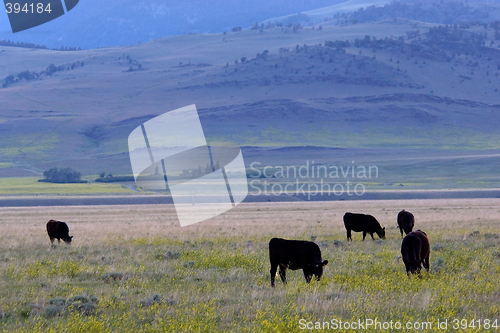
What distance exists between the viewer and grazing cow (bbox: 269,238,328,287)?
10.8m

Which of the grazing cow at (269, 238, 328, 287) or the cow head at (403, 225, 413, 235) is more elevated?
the grazing cow at (269, 238, 328, 287)

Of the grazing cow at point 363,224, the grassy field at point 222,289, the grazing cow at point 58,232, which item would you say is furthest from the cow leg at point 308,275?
the grazing cow at point 58,232

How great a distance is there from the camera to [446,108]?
15400 cm

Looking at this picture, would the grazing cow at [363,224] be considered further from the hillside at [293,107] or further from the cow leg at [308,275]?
the hillside at [293,107]

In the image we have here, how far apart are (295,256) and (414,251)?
2516mm

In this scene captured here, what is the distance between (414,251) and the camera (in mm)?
11297

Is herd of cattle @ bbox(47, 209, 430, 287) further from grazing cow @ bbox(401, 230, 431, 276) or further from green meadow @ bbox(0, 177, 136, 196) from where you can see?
green meadow @ bbox(0, 177, 136, 196)

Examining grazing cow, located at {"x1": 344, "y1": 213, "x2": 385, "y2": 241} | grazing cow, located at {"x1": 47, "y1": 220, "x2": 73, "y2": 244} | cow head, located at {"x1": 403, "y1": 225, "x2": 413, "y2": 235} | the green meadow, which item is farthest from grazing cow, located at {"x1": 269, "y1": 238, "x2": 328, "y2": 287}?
the green meadow

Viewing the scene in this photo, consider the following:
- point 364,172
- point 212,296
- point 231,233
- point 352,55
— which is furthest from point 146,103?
point 212,296

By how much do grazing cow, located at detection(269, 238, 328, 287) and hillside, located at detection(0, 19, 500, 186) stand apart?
8786cm

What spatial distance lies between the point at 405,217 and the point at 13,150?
124486mm

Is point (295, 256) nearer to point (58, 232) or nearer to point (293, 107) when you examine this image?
point (58, 232)

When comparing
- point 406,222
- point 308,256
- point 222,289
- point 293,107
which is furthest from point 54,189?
point 293,107

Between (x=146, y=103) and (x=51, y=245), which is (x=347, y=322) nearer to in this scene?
(x=51, y=245)
